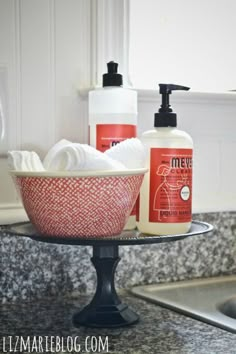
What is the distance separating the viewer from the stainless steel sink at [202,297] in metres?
0.90

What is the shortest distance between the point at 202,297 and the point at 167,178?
9.6 inches

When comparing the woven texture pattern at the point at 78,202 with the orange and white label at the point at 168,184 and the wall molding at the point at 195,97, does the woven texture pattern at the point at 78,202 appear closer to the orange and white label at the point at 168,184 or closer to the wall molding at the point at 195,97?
the orange and white label at the point at 168,184

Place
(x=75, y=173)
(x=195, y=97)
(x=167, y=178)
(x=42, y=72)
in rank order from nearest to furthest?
(x=75, y=173) < (x=167, y=178) < (x=42, y=72) < (x=195, y=97)

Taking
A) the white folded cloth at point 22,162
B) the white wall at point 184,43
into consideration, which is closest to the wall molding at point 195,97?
the white wall at point 184,43

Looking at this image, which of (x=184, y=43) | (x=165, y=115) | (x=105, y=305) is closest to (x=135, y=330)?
(x=105, y=305)

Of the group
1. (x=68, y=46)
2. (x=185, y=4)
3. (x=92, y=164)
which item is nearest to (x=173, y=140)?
(x=92, y=164)

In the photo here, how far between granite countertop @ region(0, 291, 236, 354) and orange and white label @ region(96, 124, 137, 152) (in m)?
0.25

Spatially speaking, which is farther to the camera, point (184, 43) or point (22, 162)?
point (184, 43)

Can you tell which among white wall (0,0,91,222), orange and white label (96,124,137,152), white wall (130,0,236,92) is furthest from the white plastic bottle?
white wall (130,0,236,92)

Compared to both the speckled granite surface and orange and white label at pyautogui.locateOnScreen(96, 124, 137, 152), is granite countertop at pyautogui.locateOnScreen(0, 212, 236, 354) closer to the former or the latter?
the speckled granite surface

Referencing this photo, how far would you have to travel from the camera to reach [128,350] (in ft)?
2.51

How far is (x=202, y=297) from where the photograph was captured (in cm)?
103

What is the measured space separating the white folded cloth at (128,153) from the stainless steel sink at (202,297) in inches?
9.4

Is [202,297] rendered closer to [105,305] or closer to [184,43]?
[105,305]
